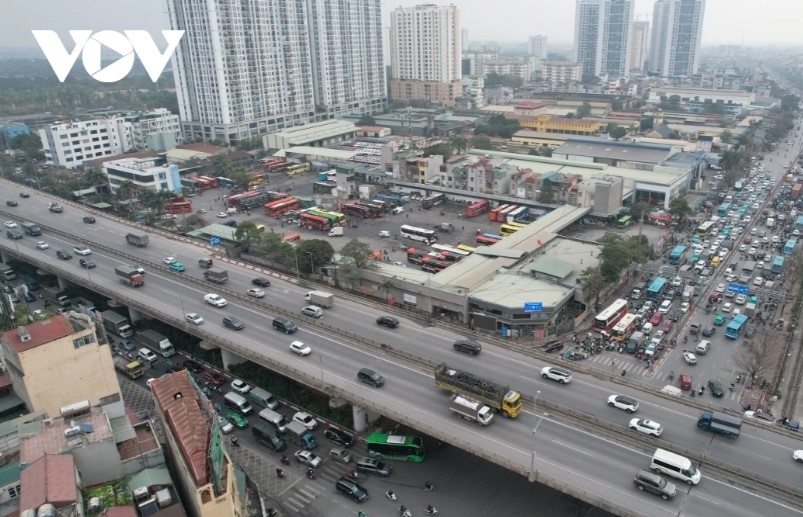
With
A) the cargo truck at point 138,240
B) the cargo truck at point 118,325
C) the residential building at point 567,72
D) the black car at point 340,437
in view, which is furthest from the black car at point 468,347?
the residential building at point 567,72

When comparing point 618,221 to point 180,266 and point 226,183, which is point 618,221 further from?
Answer: point 226,183

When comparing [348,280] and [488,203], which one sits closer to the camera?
[348,280]

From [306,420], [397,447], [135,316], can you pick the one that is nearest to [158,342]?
[135,316]

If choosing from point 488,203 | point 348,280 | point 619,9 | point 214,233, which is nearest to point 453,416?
point 348,280

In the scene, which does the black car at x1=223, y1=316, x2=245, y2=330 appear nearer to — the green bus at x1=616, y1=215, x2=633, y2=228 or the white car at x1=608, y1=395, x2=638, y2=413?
the white car at x1=608, y1=395, x2=638, y2=413

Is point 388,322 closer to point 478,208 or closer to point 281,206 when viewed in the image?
point 478,208

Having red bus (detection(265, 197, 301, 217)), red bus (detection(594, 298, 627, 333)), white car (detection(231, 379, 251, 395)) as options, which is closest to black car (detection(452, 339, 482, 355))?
red bus (detection(594, 298, 627, 333))

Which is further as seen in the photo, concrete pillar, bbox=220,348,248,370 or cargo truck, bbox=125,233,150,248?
cargo truck, bbox=125,233,150,248
